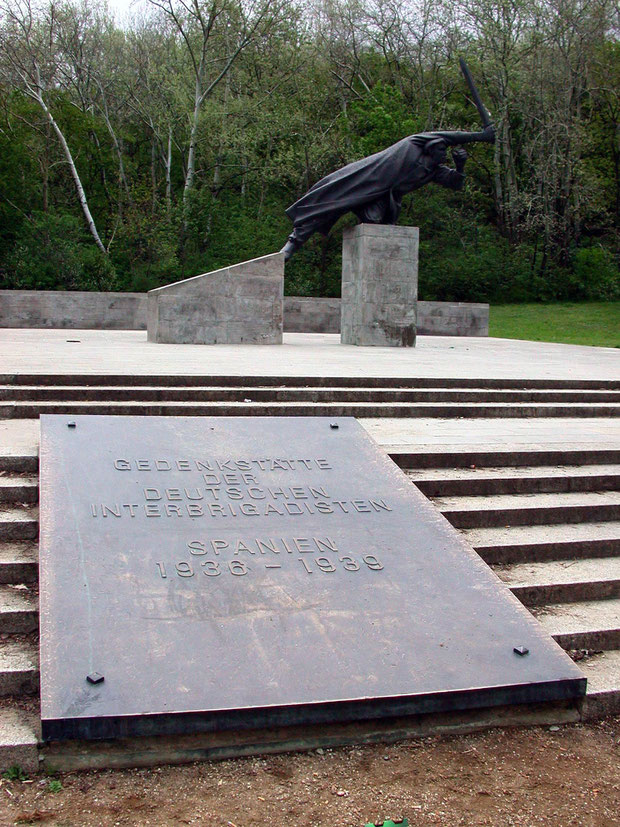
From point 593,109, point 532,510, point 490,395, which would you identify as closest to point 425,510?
point 532,510

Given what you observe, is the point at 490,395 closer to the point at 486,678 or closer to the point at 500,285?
the point at 486,678

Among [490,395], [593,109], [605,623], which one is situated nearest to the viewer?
[605,623]

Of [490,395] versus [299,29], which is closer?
[490,395]

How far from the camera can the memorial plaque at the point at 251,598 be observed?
304cm

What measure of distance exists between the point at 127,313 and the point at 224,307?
6528 mm

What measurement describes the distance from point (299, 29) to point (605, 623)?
101 feet

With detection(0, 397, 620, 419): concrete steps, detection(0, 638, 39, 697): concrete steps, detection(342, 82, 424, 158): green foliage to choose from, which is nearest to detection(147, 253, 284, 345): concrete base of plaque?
detection(0, 397, 620, 419): concrete steps

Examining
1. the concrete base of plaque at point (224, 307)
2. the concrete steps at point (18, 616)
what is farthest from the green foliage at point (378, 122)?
the concrete steps at point (18, 616)

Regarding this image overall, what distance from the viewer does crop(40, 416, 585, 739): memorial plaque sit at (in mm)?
3045

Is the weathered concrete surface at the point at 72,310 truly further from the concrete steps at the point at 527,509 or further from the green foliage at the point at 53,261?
the concrete steps at the point at 527,509

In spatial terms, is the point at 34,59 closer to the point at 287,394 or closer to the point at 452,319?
the point at 452,319

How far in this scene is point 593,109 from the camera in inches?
1286

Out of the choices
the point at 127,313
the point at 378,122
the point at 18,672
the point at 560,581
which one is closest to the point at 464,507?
the point at 560,581

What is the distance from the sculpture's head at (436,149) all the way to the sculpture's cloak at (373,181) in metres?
0.05
